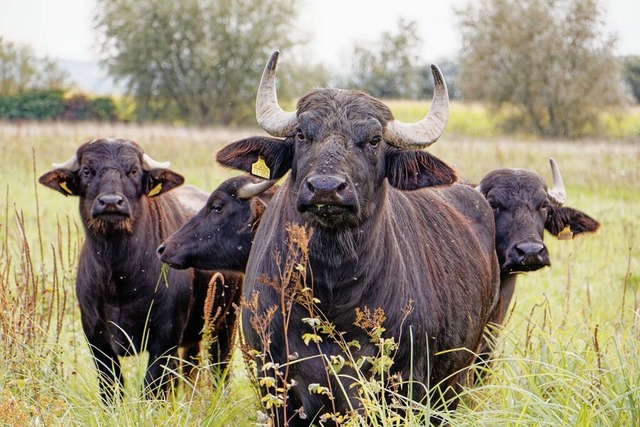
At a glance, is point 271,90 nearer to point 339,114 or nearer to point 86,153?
point 339,114

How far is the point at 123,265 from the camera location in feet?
23.3

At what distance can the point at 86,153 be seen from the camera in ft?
23.4

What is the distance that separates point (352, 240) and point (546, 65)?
41587 mm

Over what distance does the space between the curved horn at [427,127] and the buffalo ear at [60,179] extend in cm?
321

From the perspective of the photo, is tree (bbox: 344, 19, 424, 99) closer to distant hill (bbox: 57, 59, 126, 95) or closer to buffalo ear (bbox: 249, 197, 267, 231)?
distant hill (bbox: 57, 59, 126, 95)

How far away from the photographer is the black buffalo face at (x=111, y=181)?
6824 mm

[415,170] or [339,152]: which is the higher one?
[339,152]

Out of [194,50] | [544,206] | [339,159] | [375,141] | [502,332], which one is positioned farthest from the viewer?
[194,50]

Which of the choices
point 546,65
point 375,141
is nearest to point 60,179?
point 375,141

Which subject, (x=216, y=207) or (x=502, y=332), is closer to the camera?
(x=502, y=332)

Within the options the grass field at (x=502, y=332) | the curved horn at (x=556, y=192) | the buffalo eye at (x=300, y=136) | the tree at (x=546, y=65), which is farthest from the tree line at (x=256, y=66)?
the buffalo eye at (x=300, y=136)

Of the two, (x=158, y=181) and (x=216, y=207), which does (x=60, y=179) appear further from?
(x=216, y=207)

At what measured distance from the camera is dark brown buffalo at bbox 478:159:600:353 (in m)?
7.16

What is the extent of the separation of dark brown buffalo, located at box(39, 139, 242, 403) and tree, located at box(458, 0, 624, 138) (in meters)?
36.2
